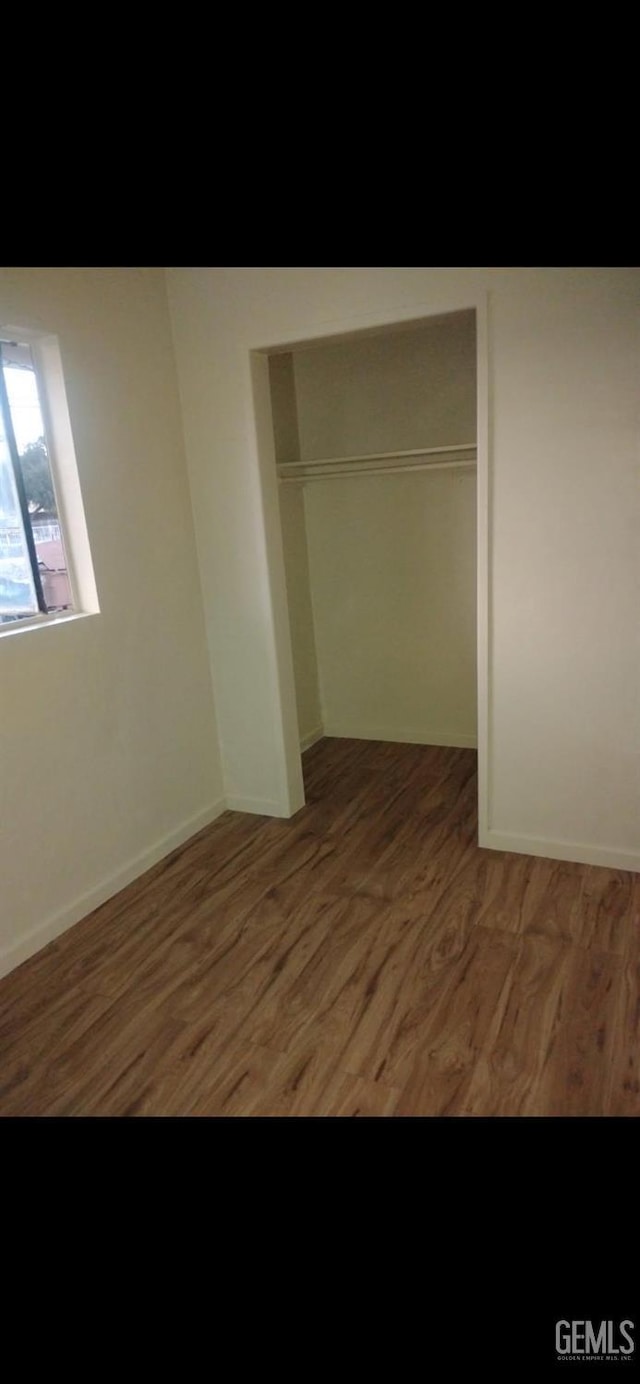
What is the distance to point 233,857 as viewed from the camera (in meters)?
3.00

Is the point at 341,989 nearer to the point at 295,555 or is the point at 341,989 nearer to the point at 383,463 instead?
the point at 295,555

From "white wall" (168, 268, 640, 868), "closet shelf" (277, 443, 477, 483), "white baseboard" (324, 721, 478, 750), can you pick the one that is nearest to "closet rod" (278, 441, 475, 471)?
"closet shelf" (277, 443, 477, 483)

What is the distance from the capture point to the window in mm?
2352

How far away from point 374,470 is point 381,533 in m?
0.36

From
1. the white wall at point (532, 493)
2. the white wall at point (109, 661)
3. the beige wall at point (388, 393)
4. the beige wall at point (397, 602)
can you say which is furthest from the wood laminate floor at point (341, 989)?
the beige wall at point (388, 393)

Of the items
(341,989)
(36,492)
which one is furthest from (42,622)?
(341,989)

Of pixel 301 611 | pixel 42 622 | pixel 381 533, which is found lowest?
pixel 301 611

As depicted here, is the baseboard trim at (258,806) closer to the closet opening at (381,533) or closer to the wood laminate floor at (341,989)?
the closet opening at (381,533)

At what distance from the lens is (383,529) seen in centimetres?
394

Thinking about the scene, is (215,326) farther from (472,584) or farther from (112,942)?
(112,942)
